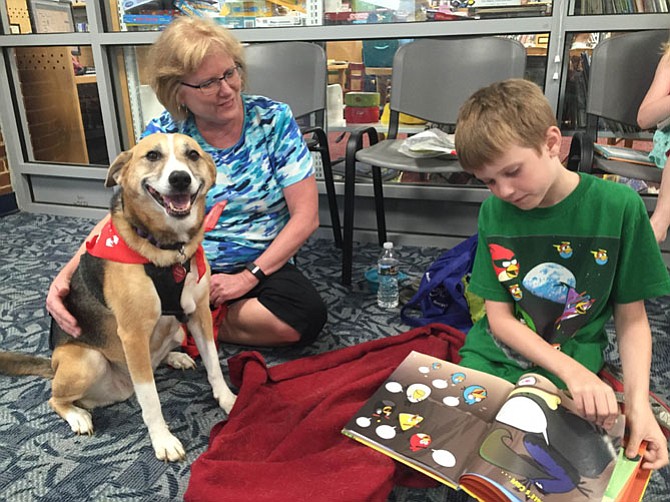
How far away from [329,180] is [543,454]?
5.95ft

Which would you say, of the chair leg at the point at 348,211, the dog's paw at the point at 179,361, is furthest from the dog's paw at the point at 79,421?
the chair leg at the point at 348,211

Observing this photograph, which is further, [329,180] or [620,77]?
[329,180]

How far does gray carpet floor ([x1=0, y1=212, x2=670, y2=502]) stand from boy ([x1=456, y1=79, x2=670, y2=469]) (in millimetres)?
358

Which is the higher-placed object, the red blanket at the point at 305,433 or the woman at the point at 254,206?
the woman at the point at 254,206

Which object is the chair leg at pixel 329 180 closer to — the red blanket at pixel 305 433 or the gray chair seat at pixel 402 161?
the gray chair seat at pixel 402 161

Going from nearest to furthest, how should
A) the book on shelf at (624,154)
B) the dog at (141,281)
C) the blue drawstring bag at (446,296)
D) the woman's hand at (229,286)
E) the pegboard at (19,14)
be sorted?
the dog at (141,281) → the woman's hand at (229,286) → the blue drawstring bag at (446,296) → the book on shelf at (624,154) → the pegboard at (19,14)

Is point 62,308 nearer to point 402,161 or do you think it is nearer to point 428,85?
point 402,161

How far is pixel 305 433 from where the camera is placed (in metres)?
1.25

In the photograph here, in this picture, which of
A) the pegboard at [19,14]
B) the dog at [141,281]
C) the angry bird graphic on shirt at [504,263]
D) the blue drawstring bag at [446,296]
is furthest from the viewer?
the pegboard at [19,14]

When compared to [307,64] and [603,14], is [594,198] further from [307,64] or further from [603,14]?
[307,64]

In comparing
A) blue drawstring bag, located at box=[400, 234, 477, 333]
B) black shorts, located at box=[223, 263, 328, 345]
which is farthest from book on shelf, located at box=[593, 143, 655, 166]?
black shorts, located at box=[223, 263, 328, 345]

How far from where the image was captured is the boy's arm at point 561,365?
99 centimetres

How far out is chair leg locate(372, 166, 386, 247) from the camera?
8.27 feet

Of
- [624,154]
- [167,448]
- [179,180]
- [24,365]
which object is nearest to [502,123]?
[179,180]
